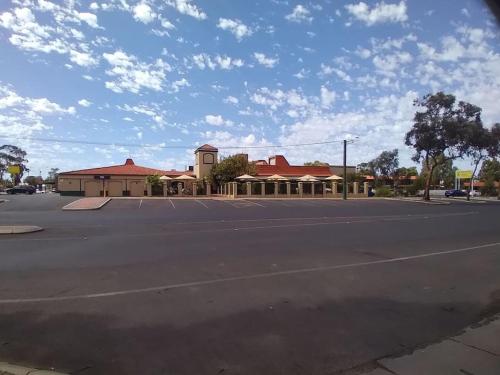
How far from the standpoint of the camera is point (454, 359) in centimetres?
488

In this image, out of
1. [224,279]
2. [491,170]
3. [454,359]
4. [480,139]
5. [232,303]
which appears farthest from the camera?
[491,170]

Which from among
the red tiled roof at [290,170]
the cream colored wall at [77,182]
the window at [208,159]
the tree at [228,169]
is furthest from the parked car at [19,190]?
the red tiled roof at [290,170]

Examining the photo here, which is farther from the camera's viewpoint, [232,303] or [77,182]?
[77,182]

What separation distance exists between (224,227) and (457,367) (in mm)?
15197

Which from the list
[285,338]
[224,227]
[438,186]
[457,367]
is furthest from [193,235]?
[438,186]

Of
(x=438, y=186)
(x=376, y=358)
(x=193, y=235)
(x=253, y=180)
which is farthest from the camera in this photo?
(x=438, y=186)

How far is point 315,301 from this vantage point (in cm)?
725

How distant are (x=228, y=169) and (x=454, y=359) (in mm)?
55725

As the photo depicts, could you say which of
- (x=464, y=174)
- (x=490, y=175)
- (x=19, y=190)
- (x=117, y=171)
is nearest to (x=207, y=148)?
(x=117, y=171)

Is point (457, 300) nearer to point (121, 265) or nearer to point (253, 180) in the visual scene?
point (121, 265)

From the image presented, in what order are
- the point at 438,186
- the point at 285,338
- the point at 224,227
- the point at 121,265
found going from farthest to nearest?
1. the point at 438,186
2. the point at 224,227
3. the point at 121,265
4. the point at 285,338

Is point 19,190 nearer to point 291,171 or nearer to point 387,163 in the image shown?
point 291,171

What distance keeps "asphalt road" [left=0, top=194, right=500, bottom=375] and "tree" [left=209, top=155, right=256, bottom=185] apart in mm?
46307

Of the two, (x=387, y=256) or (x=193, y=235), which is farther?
(x=193, y=235)
